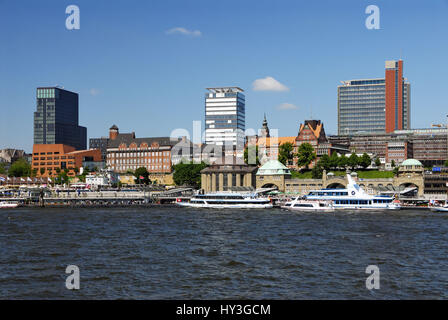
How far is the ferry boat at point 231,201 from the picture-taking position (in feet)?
387

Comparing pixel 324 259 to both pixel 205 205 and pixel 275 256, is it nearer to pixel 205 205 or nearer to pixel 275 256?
pixel 275 256

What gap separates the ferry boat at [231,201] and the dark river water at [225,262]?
161 feet

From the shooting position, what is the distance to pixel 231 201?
391 ft

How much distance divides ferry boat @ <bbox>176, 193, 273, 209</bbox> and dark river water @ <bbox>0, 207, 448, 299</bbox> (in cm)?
4915

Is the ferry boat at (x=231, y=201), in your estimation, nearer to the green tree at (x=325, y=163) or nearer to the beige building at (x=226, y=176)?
the beige building at (x=226, y=176)

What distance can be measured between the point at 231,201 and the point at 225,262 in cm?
7778

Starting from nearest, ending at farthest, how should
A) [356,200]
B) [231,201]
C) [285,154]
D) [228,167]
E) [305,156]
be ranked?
[356,200], [231,201], [228,167], [305,156], [285,154]

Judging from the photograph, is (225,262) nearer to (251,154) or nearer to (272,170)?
(272,170)

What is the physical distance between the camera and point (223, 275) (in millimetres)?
36156

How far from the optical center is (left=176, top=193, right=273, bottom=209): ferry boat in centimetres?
11794

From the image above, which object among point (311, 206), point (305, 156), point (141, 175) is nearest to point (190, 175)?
point (141, 175)
